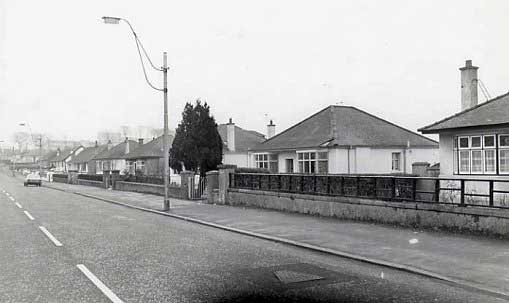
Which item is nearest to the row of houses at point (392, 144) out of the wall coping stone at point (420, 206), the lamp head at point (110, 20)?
the wall coping stone at point (420, 206)

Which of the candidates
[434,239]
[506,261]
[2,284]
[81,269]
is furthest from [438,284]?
[2,284]

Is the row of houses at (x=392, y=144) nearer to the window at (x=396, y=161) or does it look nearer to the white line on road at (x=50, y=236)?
the window at (x=396, y=161)

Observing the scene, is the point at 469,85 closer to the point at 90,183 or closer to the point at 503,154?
the point at 503,154

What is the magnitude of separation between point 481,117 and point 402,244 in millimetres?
10324

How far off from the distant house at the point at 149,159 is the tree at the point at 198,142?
22264mm

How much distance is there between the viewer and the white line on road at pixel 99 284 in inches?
273

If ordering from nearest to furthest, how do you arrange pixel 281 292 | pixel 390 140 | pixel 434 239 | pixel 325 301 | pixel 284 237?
pixel 325 301, pixel 281 292, pixel 434 239, pixel 284 237, pixel 390 140

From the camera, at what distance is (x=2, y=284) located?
7.91 metres

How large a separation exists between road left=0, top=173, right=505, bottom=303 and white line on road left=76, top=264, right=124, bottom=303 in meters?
0.01

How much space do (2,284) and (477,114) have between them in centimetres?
1834

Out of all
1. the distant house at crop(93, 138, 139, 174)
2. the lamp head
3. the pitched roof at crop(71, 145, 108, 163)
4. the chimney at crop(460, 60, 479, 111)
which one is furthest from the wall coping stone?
the pitched roof at crop(71, 145, 108, 163)

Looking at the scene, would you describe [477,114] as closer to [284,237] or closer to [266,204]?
[266,204]

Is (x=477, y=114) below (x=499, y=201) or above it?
above

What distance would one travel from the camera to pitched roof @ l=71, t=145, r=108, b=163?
93825mm
